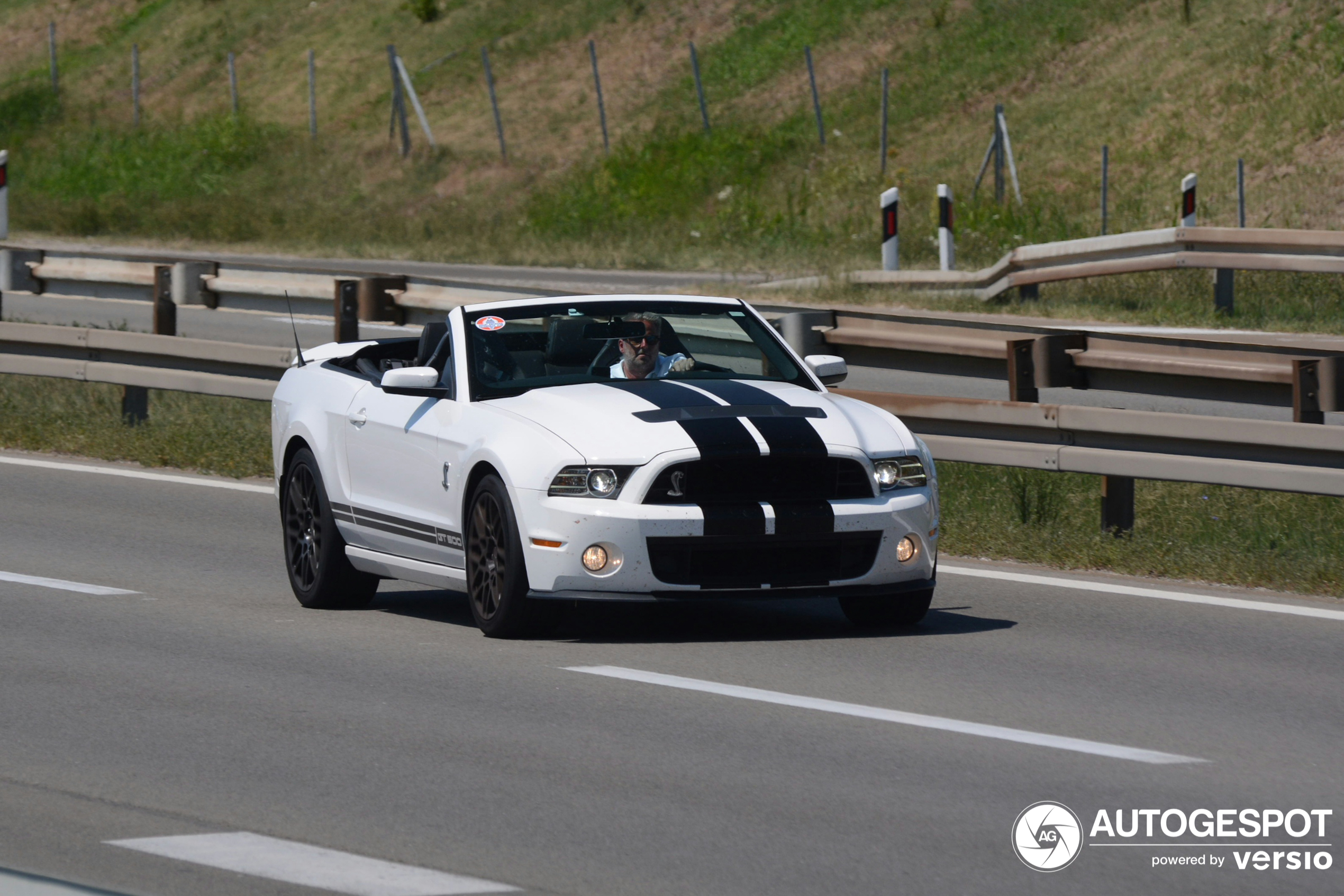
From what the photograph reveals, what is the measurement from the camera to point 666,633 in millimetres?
8992

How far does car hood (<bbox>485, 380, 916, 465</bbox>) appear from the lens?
837 cm

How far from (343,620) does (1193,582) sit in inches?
152

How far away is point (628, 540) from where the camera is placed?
8.33m

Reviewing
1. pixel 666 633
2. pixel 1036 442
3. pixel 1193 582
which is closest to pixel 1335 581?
pixel 1193 582

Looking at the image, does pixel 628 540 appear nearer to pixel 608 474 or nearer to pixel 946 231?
pixel 608 474

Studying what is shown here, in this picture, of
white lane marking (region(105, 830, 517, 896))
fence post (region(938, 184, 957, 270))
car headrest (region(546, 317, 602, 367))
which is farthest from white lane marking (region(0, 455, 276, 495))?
fence post (region(938, 184, 957, 270))

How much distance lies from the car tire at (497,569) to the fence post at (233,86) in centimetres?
3861

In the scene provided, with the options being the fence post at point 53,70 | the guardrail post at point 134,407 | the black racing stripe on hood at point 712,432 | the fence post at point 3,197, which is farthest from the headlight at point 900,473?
the fence post at point 53,70

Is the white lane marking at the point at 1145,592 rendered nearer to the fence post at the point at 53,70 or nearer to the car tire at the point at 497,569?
the car tire at the point at 497,569

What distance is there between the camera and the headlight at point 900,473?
865 cm

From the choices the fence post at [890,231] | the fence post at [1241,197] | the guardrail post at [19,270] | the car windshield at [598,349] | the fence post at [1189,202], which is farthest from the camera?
the fence post at [1241,197]

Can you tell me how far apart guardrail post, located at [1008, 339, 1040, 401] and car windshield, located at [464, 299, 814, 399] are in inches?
94.4

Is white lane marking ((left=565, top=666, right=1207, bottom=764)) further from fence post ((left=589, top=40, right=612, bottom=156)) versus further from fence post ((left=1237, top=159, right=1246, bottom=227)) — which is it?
fence post ((left=589, top=40, right=612, bottom=156))

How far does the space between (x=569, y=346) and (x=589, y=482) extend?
1203mm
